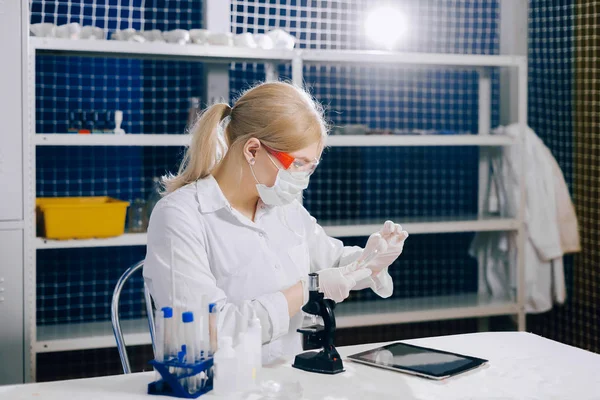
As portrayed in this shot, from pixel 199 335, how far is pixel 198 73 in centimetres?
248

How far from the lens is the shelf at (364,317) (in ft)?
10.7

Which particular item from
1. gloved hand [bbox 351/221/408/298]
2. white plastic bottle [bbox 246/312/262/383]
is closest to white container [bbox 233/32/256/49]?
gloved hand [bbox 351/221/408/298]

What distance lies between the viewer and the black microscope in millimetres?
1746

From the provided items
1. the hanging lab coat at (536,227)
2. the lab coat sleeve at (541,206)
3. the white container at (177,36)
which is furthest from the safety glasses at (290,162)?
the lab coat sleeve at (541,206)

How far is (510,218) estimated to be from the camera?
12.8 feet

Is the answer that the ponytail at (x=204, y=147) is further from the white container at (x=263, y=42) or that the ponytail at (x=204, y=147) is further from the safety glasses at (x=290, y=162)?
the white container at (x=263, y=42)

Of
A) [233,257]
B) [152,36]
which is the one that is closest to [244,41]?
[152,36]

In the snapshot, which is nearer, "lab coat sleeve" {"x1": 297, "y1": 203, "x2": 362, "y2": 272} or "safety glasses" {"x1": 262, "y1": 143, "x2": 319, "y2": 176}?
"safety glasses" {"x1": 262, "y1": 143, "x2": 319, "y2": 176}

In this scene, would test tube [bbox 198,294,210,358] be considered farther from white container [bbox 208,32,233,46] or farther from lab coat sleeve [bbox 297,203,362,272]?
white container [bbox 208,32,233,46]

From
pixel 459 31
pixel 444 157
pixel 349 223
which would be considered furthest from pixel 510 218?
pixel 459 31

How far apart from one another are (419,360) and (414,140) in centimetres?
199

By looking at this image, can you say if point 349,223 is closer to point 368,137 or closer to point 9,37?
point 368,137

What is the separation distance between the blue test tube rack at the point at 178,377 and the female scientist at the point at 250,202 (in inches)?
15.3

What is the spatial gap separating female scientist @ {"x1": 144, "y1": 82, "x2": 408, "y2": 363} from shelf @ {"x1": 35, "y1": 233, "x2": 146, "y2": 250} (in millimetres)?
1185
